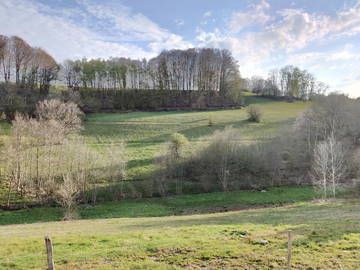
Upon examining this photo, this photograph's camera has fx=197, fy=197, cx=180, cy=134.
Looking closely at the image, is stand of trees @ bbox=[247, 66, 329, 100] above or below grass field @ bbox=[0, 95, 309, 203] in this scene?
above

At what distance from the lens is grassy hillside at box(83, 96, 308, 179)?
38344 millimetres

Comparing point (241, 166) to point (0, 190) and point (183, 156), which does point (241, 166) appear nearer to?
point (183, 156)

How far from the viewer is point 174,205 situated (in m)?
26.0

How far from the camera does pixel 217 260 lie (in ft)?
25.4

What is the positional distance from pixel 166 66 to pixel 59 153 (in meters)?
63.5

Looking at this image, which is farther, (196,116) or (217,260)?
(196,116)

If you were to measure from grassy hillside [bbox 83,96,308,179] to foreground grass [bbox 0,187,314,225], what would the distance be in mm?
6238

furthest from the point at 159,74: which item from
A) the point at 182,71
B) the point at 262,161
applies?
the point at 262,161

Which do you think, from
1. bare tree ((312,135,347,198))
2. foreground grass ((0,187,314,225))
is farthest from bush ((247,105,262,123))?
foreground grass ((0,187,314,225))

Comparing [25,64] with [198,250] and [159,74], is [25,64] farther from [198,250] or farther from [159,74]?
[198,250]

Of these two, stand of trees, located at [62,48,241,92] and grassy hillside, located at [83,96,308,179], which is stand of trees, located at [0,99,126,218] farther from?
stand of trees, located at [62,48,241,92]

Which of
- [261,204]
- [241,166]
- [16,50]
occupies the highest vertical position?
[16,50]

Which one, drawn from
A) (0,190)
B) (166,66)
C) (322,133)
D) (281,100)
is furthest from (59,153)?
(281,100)

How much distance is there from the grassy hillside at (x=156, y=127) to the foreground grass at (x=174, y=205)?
6238 mm
